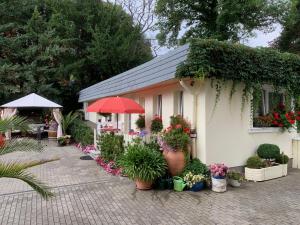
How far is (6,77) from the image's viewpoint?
20.6m

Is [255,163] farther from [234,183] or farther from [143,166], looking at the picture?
[143,166]

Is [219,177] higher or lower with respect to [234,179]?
higher

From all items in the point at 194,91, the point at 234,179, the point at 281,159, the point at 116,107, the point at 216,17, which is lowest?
the point at 234,179

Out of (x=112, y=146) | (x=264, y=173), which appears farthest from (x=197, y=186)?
(x=112, y=146)

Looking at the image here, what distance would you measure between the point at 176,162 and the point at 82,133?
8.70 meters

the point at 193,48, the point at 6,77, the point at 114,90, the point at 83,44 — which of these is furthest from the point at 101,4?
the point at 193,48

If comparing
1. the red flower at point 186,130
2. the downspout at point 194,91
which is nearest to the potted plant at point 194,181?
the downspout at point 194,91

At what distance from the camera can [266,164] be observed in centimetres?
861

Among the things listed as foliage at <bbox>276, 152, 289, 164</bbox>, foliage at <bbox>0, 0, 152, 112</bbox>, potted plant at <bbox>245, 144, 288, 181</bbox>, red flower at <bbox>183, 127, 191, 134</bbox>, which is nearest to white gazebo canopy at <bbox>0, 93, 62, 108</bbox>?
foliage at <bbox>0, 0, 152, 112</bbox>

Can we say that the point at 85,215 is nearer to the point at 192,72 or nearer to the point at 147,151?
the point at 147,151

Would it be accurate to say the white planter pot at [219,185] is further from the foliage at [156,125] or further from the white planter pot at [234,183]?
the foliage at [156,125]

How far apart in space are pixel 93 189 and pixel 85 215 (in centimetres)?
182

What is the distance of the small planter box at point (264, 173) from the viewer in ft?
27.0

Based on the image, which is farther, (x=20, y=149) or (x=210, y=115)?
(x=210, y=115)
